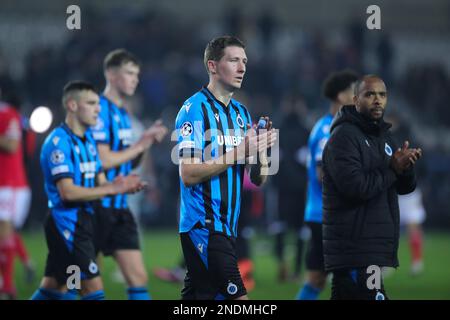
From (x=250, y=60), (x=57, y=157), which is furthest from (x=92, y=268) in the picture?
(x=250, y=60)

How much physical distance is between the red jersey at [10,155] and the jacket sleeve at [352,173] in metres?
4.45

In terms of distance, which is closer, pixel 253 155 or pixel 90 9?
pixel 253 155

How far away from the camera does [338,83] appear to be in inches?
335

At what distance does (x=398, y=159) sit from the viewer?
20.0 feet

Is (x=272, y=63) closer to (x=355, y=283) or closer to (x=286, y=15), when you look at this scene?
(x=286, y=15)

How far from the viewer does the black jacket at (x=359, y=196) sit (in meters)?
6.06

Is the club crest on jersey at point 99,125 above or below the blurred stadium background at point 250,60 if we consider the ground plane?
below

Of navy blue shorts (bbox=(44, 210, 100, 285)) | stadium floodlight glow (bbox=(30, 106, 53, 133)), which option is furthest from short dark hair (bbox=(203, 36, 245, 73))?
stadium floodlight glow (bbox=(30, 106, 53, 133))

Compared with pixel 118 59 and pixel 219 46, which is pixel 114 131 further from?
pixel 219 46

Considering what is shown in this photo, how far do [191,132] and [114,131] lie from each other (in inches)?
100

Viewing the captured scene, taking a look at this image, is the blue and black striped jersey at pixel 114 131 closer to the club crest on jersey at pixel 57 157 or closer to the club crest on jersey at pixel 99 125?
the club crest on jersey at pixel 99 125

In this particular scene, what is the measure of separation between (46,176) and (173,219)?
1086 cm

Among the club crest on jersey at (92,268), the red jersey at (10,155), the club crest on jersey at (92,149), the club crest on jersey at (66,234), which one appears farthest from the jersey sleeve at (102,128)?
the red jersey at (10,155)

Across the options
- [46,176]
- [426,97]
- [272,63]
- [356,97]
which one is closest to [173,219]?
[272,63]
